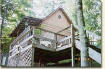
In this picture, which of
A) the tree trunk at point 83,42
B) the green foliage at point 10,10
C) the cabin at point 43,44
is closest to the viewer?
the tree trunk at point 83,42

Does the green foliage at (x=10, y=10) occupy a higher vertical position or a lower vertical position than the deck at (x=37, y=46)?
higher

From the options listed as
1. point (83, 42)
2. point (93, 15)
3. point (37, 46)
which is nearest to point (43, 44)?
point (37, 46)

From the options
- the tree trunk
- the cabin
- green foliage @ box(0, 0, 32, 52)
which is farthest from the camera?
the cabin

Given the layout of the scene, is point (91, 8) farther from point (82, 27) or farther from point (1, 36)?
point (1, 36)

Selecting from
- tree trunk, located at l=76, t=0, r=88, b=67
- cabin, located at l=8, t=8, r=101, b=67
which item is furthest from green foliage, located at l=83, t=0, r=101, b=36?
tree trunk, located at l=76, t=0, r=88, b=67

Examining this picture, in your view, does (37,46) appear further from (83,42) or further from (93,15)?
(83,42)

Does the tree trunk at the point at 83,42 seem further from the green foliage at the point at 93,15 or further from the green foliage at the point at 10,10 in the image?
the green foliage at the point at 10,10

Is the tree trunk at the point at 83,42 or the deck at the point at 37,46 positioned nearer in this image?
the tree trunk at the point at 83,42

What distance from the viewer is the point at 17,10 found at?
4.22m

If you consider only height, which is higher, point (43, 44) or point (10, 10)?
point (10, 10)

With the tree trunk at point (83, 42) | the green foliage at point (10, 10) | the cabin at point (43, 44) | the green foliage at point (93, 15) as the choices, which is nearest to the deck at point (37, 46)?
the cabin at point (43, 44)

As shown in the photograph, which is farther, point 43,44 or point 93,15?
point 43,44

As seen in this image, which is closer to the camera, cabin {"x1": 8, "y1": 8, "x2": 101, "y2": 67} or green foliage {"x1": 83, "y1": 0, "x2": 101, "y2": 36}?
green foliage {"x1": 83, "y1": 0, "x2": 101, "y2": 36}

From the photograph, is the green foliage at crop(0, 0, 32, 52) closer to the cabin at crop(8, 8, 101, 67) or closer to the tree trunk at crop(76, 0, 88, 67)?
the cabin at crop(8, 8, 101, 67)
